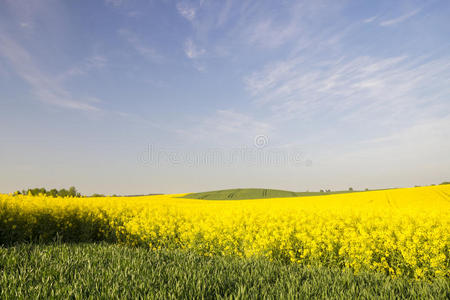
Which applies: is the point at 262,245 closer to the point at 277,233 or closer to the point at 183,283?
the point at 277,233

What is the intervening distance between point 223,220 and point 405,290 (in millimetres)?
5193

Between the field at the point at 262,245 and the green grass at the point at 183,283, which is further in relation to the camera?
the field at the point at 262,245

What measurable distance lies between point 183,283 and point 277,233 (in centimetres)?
371

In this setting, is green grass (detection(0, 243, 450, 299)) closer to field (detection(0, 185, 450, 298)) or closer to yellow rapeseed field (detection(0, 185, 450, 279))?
field (detection(0, 185, 450, 298))

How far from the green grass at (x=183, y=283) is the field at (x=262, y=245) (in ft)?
0.10

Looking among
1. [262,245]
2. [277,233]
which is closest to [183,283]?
[262,245]

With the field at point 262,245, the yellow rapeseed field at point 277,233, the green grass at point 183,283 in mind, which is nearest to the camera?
the green grass at point 183,283

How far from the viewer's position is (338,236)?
6.39 meters

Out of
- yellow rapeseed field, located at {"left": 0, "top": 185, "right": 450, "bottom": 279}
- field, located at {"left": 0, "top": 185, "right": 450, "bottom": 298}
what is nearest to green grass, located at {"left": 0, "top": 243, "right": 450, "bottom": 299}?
field, located at {"left": 0, "top": 185, "right": 450, "bottom": 298}

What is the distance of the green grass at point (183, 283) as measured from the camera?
309 centimetres

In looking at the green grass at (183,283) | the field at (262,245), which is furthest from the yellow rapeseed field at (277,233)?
the green grass at (183,283)

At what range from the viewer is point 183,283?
337cm

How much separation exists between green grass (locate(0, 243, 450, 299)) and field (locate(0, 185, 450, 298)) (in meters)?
0.03

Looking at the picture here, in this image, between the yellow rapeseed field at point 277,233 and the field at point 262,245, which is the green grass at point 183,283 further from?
the yellow rapeseed field at point 277,233
